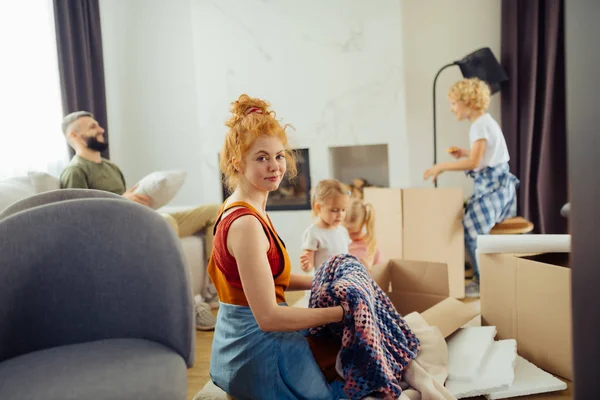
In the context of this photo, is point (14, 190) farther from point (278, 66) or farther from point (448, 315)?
point (278, 66)

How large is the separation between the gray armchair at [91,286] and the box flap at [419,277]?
1234mm

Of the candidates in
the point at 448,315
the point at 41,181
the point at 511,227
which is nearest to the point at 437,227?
the point at 511,227

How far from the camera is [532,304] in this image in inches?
71.7

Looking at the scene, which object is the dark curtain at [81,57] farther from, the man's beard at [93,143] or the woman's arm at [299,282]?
the woman's arm at [299,282]

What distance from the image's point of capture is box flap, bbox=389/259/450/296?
2.08m

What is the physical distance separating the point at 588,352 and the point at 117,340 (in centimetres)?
87

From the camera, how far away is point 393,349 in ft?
4.97

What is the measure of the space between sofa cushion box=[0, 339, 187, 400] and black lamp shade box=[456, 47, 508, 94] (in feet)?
9.43

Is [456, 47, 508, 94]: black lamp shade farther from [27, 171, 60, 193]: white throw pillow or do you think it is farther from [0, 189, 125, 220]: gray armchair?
[0, 189, 125, 220]: gray armchair

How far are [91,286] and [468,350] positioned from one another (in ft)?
3.95

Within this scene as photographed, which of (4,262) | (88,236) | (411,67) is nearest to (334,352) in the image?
(88,236)

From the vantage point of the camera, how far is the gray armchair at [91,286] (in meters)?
1.03


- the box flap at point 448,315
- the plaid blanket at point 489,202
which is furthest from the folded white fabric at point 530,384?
the plaid blanket at point 489,202

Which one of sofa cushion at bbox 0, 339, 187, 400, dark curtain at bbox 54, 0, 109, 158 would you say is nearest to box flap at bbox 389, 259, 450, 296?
sofa cushion at bbox 0, 339, 187, 400
